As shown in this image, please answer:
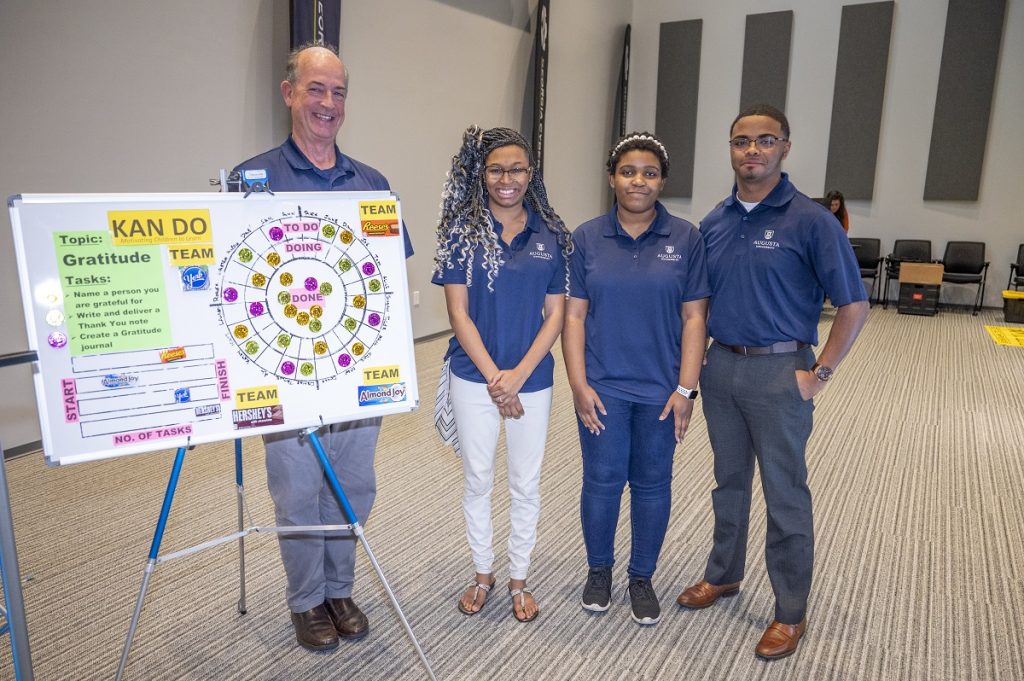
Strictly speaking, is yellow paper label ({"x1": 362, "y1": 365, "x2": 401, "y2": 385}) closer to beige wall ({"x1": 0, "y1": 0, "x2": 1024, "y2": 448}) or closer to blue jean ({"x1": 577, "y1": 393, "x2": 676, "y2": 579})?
blue jean ({"x1": 577, "y1": 393, "x2": 676, "y2": 579})

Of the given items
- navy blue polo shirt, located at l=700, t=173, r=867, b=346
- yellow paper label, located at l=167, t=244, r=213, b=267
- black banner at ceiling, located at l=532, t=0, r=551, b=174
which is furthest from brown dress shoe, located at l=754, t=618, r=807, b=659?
black banner at ceiling, located at l=532, t=0, r=551, b=174

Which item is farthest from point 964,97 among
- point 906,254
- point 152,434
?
point 152,434

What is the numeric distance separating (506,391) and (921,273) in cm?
780

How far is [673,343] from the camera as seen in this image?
2041 millimetres

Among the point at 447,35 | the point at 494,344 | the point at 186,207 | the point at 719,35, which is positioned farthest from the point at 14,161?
the point at 719,35

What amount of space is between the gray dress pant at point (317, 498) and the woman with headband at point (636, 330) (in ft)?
2.34

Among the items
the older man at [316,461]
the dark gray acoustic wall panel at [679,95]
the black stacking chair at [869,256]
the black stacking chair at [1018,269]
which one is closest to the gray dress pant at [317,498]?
the older man at [316,461]

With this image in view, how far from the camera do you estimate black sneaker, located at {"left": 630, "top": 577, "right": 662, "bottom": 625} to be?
2.19 metres

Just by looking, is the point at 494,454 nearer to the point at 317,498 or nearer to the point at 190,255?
the point at 317,498

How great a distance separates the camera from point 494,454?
2158mm

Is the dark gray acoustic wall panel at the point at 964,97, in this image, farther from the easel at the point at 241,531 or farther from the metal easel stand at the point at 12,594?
the metal easel stand at the point at 12,594

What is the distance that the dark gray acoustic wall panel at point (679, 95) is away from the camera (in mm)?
9375

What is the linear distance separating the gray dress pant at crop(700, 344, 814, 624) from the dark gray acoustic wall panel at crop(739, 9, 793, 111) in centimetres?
802

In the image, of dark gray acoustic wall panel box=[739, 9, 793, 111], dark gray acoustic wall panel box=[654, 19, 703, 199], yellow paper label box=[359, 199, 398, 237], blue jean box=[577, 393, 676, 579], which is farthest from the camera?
dark gray acoustic wall panel box=[654, 19, 703, 199]
